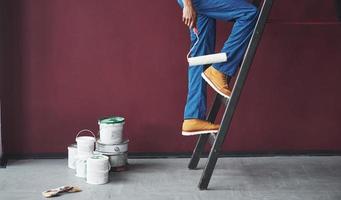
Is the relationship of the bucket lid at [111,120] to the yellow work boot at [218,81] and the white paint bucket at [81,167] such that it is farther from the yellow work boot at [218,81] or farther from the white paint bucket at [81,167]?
the yellow work boot at [218,81]

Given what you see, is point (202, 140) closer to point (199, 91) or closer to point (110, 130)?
point (199, 91)

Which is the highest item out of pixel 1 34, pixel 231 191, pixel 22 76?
pixel 1 34

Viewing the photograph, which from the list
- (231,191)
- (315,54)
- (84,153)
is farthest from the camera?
(315,54)

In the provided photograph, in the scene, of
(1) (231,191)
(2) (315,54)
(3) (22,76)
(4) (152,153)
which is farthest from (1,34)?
(2) (315,54)


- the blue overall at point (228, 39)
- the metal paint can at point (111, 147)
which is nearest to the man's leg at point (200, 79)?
the blue overall at point (228, 39)

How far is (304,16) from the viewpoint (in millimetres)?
4855

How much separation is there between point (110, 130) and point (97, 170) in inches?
15.6

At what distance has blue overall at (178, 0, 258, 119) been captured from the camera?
4.12 meters

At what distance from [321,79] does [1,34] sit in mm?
2449

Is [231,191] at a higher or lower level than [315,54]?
lower

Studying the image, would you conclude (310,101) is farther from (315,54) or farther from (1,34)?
(1,34)

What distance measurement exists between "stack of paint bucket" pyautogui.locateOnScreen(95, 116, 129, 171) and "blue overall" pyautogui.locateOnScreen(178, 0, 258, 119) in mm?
592

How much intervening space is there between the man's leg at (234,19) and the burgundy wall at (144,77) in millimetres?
692

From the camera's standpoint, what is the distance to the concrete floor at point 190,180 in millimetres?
4148
